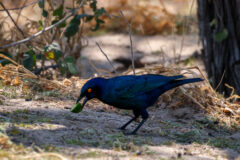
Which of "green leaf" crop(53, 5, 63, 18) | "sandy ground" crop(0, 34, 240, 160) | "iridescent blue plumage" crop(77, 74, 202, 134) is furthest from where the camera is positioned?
"green leaf" crop(53, 5, 63, 18)

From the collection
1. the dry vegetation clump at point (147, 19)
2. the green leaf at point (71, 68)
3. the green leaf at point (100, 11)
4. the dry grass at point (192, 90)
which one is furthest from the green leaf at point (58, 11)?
the dry vegetation clump at point (147, 19)

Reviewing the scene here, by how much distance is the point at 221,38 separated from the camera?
19.3ft

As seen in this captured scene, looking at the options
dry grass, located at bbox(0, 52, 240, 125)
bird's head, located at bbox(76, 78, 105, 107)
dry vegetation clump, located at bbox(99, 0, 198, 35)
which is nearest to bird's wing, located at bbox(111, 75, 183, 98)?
bird's head, located at bbox(76, 78, 105, 107)

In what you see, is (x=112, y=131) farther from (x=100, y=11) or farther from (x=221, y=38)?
(x=221, y=38)

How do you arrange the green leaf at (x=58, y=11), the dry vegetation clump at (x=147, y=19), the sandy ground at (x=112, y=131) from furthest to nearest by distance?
the dry vegetation clump at (x=147, y=19)
the green leaf at (x=58, y=11)
the sandy ground at (x=112, y=131)

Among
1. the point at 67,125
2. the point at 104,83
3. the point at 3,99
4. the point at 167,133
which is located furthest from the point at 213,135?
the point at 3,99

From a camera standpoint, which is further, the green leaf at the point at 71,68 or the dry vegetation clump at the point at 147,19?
the dry vegetation clump at the point at 147,19

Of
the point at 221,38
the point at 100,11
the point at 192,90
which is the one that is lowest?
the point at 192,90

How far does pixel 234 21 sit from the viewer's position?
5.95 m

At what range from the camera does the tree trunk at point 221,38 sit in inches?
233

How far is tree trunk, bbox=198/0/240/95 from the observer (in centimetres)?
592

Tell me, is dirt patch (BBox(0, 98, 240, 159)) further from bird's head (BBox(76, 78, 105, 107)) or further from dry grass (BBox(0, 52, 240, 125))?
bird's head (BBox(76, 78, 105, 107))

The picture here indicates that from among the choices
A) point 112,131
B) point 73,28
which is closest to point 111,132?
point 112,131

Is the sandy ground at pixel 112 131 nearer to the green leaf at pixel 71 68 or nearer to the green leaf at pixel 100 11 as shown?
the green leaf at pixel 71 68
